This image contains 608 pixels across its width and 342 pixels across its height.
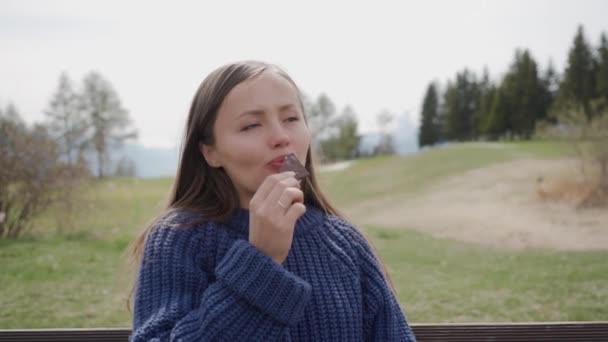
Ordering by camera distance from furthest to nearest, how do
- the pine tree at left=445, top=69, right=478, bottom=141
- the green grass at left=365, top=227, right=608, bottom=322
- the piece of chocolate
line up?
the pine tree at left=445, top=69, right=478, bottom=141 < the green grass at left=365, top=227, right=608, bottom=322 < the piece of chocolate

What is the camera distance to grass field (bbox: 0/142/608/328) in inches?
220

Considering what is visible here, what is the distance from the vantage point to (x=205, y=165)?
5.84 ft

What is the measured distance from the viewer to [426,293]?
6.52 metres

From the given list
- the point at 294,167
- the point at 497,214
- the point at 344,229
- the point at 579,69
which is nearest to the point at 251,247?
the point at 294,167

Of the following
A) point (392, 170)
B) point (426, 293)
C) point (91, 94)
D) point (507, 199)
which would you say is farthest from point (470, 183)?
point (91, 94)

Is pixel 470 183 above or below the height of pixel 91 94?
below

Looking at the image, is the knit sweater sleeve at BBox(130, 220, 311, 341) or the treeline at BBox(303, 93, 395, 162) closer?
the knit sweater sleeve at BBox(130, 220, 311, 341)

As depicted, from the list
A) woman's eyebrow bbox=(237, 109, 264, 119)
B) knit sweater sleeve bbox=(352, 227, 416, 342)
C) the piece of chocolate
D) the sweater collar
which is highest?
woman's eyebrow bbox=(237, 109, 264, 119)

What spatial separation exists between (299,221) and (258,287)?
1.51ft

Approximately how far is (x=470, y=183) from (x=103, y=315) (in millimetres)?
18685

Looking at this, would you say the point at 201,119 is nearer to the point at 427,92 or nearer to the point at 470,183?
the point at 470,183

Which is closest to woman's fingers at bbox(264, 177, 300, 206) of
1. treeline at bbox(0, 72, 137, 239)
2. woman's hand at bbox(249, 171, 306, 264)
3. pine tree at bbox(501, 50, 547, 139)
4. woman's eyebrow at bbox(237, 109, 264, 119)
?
woman's hand at bbox(249, 171, 306, 264)

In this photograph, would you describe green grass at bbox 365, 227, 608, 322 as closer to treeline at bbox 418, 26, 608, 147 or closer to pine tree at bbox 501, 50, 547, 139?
treeline at bbox 418, 26, 608, 147

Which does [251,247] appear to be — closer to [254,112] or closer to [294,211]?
[294,211]
